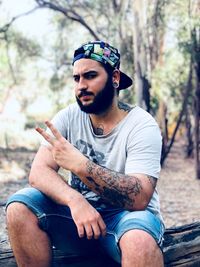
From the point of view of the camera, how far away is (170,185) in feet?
28.9

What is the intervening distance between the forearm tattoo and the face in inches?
15.1

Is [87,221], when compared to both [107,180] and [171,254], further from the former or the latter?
[171,254]

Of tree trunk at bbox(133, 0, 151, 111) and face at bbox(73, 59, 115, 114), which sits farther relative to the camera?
tree trunk at bbox(133, 0, 151, 111)

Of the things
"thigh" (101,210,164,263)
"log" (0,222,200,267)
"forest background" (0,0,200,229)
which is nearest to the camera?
"thigh" (101,210,164,263)

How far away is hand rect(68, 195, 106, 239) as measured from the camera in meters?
2.38

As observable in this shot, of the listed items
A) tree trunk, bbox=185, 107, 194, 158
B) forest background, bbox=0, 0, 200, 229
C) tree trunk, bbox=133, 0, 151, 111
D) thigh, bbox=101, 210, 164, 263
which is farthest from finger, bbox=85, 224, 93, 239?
tree trunk, bbox=185, 107, 194, 158

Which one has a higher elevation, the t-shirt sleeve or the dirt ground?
the t-shirt sleeve

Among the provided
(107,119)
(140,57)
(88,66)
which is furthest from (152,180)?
(140,57)

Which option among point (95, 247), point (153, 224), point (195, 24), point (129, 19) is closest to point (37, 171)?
point (95, 247)

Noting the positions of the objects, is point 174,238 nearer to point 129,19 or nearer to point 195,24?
point 195,24

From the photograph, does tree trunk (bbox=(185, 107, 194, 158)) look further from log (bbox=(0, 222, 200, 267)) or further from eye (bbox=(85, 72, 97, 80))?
eye (bbox=(85, 72, 97, 80))

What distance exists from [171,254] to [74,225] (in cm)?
73

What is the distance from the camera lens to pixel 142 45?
972 centimetres

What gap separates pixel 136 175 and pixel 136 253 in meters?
0.40
